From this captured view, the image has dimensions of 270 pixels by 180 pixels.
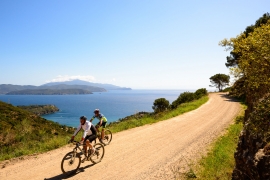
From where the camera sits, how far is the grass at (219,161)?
9.16m

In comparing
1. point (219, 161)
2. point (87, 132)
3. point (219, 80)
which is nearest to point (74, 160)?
point (87, 132)

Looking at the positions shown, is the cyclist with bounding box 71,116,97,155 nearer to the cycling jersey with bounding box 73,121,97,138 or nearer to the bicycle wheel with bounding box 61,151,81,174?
the cycling jersey with bounding box 73,121,97,138

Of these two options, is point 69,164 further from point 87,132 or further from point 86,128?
point 86,128

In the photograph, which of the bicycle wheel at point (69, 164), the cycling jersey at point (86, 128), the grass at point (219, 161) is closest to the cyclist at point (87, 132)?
the cycling jersey at point (86, 128)

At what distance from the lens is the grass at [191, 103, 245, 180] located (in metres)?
9.16

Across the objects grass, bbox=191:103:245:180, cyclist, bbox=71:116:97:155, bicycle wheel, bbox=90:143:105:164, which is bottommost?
grass, bbox=191:103:245:180

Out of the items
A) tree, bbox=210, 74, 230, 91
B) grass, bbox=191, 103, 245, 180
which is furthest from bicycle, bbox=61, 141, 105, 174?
tree, bbox=210, 74, 230, 91

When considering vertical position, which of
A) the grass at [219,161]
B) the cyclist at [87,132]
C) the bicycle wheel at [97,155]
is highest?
the cyclist at [87,132]

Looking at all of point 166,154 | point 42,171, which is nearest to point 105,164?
point 42,171

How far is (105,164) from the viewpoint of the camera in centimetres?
1065

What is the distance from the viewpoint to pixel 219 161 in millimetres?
10758

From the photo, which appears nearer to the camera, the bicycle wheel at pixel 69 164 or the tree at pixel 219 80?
the bicycle wheel at pixel 69 164

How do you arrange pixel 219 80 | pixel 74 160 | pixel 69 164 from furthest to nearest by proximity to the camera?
1. pixel 219 80
2. pixel 74 160
3. pixel 69 164

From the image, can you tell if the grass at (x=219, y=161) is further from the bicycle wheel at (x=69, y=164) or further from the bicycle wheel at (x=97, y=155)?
the bicycle wheel at (x=69, y=164)
